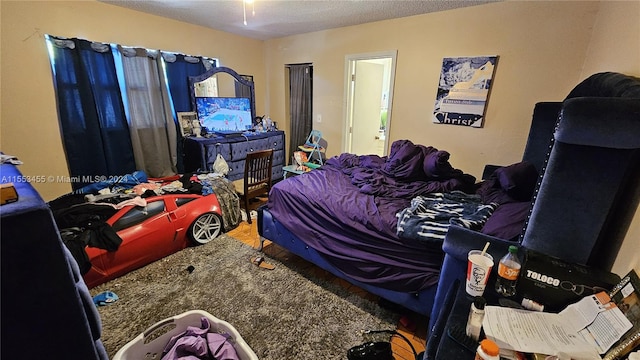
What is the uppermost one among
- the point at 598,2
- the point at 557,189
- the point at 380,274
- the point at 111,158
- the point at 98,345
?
the point at 598,2

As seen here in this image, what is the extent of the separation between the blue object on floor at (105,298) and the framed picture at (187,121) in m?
2.29

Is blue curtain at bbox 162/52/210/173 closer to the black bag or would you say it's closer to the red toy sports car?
the red toy sports car

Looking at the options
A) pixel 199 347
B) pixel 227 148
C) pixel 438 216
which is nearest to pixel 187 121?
pixel 227 148

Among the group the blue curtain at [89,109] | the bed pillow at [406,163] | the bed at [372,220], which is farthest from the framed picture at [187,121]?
the bed pillow at [406,163]

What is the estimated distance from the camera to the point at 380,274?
1.72 meters

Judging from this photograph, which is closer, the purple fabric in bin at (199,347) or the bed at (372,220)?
the purple fabric in bin at (199,347)

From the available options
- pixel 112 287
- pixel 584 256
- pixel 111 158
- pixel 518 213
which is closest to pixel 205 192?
pixel 112 287

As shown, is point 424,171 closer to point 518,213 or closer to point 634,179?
point 518,213

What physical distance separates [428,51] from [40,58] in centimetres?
412

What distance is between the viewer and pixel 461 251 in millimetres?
1192

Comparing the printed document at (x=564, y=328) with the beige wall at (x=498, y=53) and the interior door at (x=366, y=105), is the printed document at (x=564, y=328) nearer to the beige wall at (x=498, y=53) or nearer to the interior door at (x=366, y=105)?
the beige wall at (x=498, y=53)

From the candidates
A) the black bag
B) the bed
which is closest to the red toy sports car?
the bed

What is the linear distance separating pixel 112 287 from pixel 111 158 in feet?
6.03

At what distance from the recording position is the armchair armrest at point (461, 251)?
114cm
